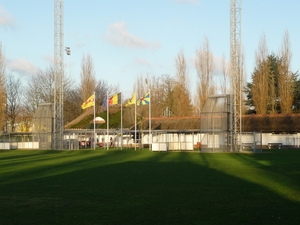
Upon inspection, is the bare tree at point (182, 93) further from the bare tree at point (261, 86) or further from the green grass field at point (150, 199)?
the green grass field at point (150, 199)

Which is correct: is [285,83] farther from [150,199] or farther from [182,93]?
[150,199]

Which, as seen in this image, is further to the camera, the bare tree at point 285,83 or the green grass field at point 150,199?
the bare tree at point 285,83

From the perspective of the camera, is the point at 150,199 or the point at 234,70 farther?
the point at 234,70

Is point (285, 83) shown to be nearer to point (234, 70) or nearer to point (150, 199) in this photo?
point (234, 70)

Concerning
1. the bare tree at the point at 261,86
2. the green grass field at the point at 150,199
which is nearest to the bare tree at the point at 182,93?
the bare tree at the point at 261,86

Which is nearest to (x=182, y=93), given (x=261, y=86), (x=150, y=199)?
(x=261, y=86)

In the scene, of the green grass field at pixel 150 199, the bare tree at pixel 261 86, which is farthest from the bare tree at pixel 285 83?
the green grass field at pixel 150 199

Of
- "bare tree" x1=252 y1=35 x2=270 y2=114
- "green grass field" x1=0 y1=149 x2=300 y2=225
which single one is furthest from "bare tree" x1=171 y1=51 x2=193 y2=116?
"green grass field" x1=0 y1=149 x2=300 y2=225

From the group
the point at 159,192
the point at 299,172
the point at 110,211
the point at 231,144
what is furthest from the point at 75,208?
the point at 231,144

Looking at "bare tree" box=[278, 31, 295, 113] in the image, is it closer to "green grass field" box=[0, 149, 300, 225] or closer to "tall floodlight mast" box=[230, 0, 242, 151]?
"tall floodlight mast" box=[230, 0, 242, 151]

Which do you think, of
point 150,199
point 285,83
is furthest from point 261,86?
point 150,199

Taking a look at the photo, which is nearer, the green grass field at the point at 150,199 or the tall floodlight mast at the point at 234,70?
the green grass field at the point at 150,199

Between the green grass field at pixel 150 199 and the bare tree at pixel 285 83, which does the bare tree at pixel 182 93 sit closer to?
the bare tree at pixel 285 83

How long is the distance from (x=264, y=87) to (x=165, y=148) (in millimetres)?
Answer: 26563
